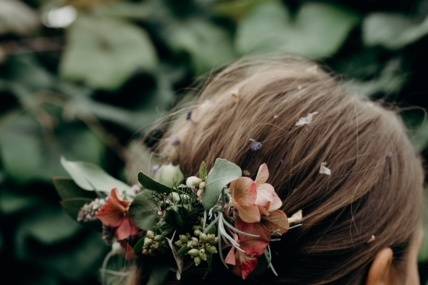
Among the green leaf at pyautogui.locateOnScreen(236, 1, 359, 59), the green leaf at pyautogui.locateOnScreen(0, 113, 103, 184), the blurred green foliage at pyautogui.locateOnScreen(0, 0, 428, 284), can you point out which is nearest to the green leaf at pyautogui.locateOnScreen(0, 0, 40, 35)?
the blurred green foliage at pyautogui.locateOnScreen(0, 0, 428, 284)

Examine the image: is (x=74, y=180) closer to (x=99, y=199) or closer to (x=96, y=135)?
(x=99, y=199)

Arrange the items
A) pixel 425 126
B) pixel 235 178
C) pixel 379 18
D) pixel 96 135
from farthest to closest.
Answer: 1. pixel 96 135
2. pixel 379 18
3. pixel 425 126
4. pixel 235 178

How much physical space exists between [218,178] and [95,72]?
151 centimetres

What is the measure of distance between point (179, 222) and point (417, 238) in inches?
14.8

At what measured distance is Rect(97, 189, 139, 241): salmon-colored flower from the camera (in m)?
1.01

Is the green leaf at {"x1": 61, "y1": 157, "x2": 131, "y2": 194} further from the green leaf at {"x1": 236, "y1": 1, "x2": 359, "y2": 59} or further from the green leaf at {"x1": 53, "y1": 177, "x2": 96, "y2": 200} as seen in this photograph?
the green leaf at {"x1": 236, "y1": 1, "x2": 359, "y2": 59}

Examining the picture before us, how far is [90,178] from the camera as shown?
1154 mm

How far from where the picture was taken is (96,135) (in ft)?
7.66

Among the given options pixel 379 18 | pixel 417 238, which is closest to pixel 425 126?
pixel 379 18

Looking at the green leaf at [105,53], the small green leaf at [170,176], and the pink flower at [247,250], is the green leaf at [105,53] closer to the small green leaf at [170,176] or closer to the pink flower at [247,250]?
the small green leaf at [170,176]

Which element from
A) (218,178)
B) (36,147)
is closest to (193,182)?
(218,178)

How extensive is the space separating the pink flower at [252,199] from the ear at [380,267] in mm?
194

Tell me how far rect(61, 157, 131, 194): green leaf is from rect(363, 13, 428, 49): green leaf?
982 millimetres

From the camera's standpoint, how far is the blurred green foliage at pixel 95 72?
2.16 m
